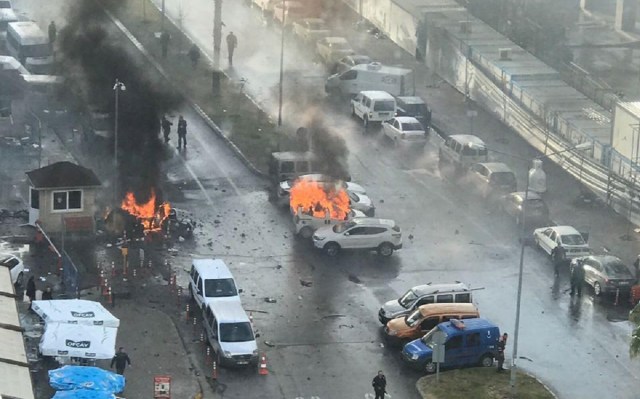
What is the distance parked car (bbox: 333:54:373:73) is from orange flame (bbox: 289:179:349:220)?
681 inches

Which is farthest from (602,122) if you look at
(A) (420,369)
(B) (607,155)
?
(A) (420,369)

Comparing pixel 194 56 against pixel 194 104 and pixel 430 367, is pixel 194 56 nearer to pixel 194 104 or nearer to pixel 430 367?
pixel 194 104

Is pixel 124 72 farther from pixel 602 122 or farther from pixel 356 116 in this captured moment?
pixel 602 122

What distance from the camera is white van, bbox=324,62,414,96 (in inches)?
2746

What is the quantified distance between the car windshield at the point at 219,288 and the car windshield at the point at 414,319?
5.19 meters

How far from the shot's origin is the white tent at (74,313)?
41875mm

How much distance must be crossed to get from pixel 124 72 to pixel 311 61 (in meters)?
16.9

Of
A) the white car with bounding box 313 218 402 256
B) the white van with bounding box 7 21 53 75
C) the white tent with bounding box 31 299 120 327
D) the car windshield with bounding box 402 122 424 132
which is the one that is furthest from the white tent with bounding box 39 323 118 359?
the white van with bounding box 7 21 53 75

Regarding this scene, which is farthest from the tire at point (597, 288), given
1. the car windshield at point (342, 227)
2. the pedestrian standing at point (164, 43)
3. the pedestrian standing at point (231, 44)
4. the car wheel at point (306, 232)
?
the pedestrian standing at point (164, 43)

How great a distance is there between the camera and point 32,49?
73500mm

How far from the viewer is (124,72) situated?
60031 mm

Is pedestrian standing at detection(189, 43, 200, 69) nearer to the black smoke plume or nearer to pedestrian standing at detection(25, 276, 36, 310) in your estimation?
the black smoke plume

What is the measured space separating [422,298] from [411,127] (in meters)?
18.5

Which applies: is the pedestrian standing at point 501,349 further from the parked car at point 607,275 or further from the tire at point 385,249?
the tire at point 385,249
